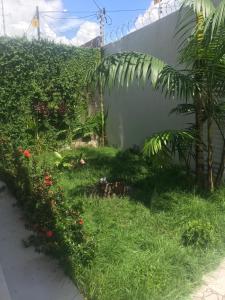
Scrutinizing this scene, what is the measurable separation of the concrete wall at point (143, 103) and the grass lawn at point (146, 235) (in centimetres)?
115

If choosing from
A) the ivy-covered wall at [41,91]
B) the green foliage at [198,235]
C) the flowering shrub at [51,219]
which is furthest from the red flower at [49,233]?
the ivy-covered wall at [41,91]

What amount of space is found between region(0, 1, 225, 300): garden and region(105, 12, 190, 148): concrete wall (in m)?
0.77

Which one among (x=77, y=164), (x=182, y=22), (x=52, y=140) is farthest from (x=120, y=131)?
(x=182, y=22)

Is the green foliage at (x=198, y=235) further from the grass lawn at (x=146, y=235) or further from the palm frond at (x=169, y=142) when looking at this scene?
the palm frond at (x=169, y=142)

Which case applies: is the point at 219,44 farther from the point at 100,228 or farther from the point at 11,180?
the point at 11,180

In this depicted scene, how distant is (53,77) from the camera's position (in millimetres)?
7609

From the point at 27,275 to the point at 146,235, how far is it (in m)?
1.20

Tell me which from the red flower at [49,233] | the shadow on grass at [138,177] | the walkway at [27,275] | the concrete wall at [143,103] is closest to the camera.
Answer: the walkway at [27,275]

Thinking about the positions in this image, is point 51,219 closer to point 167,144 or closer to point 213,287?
point 213,287

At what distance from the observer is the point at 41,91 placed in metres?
7.45

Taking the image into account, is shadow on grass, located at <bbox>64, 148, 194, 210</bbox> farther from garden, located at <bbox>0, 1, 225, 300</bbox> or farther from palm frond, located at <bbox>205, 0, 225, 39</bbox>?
palm frond, located at <bbox>205, 0, 225, 39</bbox>

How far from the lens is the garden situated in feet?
9.33

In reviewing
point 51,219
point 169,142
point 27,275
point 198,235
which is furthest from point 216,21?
point 27,275

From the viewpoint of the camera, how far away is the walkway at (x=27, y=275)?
268 centimetres
